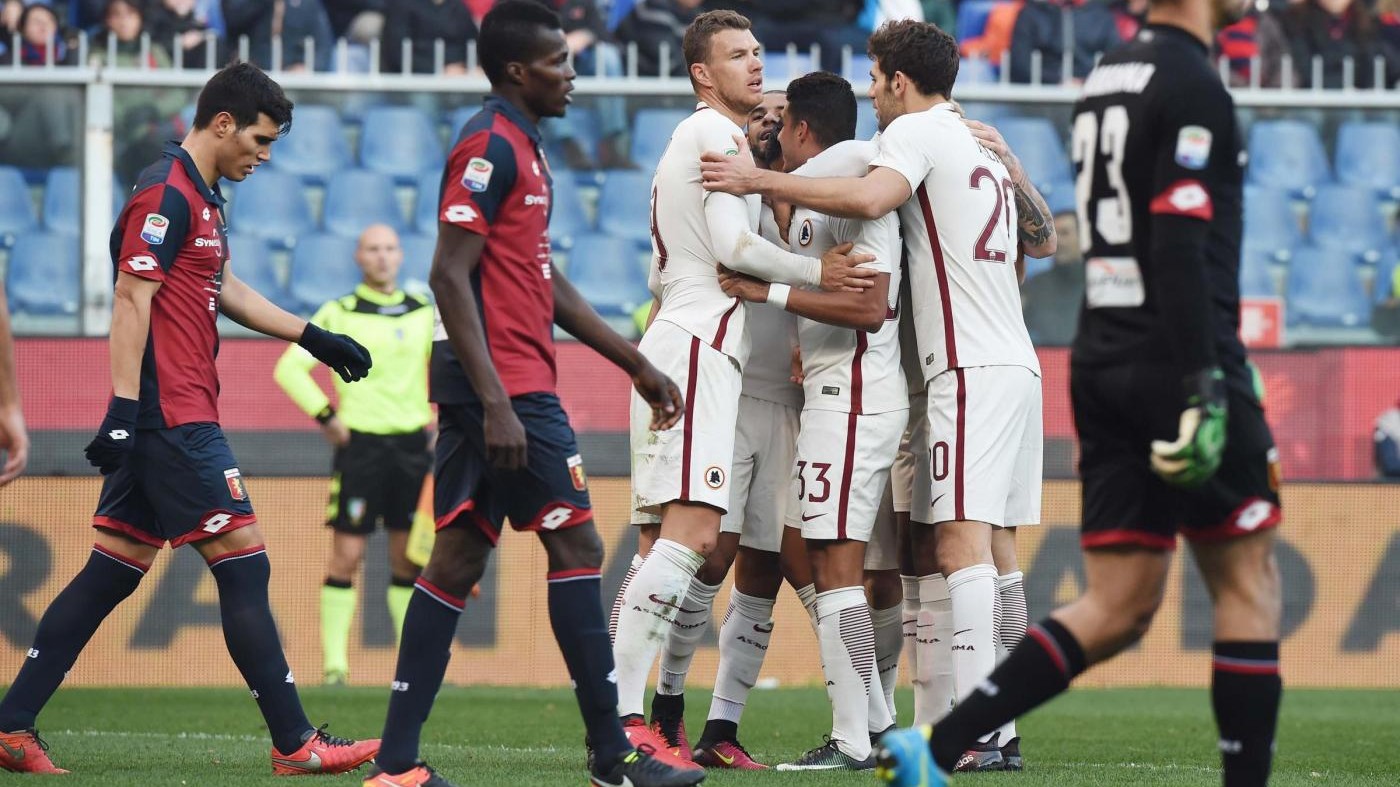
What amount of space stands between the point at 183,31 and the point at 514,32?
9407 mm

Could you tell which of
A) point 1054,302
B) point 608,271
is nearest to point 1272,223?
point 1054,302

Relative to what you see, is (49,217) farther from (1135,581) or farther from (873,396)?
(1135,581)

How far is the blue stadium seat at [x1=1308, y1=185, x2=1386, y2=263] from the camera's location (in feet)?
44.4

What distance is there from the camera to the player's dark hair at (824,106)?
6277 millimetres

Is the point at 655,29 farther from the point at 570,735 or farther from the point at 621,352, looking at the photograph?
the point at 621,352

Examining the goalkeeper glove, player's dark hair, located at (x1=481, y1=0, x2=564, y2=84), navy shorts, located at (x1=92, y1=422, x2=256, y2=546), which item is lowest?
navy shorts, located at (x1=92, y1=422, x2=256, y2=546)

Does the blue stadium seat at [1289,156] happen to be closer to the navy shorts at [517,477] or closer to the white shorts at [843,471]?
the white shorts at [843,471]

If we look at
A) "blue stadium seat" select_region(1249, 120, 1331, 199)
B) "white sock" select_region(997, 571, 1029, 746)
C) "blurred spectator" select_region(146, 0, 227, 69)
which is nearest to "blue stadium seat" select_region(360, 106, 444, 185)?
"blurred spectator" select_region(146, 0, 227, 69)

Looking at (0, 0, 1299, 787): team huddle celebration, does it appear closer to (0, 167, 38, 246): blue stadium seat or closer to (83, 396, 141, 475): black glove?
(83, 396, 141, 475): black glove

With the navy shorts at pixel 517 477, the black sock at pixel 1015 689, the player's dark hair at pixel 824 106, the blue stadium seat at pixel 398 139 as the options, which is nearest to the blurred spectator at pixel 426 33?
the blue stadium seat at pixel 398 139

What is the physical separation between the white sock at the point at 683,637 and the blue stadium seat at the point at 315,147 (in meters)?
7.90

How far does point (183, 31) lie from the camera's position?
44.1 feet

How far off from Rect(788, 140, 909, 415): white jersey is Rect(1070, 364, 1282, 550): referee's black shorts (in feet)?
5.48

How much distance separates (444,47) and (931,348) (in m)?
8.64
